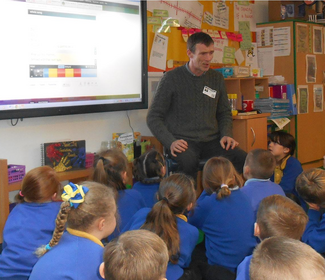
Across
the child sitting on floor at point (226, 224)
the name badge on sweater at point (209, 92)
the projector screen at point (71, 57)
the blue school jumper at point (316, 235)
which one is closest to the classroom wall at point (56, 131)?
the projector screen at point (71, 57)

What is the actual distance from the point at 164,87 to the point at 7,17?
4.05 ft

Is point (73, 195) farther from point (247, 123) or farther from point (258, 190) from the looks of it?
point (247, 123)

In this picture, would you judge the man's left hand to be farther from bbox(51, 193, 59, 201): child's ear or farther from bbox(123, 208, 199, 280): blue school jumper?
bbox(51, 193, 59, 201): child's ear

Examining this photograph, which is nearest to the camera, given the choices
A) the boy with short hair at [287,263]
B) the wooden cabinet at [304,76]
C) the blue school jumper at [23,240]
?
the boy with short hair at [287,263]

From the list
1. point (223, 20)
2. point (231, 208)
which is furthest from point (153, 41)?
point (231, 208)

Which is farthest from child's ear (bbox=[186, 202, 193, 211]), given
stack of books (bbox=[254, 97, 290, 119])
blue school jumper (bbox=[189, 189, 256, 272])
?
stack of books (bbox=[254, 97, 290, 119])

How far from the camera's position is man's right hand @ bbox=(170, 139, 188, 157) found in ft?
10.2

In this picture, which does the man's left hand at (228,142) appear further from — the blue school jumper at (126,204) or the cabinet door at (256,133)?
the blue school jumper at (126,204)

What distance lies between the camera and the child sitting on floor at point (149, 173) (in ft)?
8.52

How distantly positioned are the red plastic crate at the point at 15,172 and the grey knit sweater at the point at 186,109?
100 centimetres

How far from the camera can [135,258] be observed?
3.91ft

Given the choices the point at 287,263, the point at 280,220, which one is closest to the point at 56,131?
the point at 280,220

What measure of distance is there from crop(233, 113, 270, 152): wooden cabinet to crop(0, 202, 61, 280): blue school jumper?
2.27 meters

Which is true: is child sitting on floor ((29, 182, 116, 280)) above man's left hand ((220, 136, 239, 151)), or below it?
below
